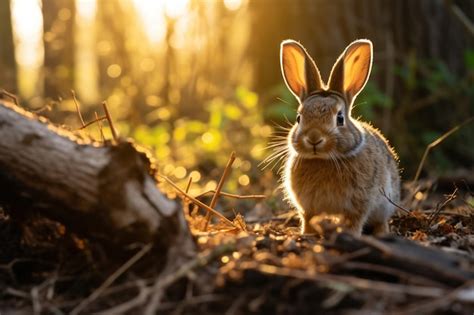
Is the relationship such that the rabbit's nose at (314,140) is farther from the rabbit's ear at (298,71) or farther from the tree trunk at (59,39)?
the tree trunk at (59,39)

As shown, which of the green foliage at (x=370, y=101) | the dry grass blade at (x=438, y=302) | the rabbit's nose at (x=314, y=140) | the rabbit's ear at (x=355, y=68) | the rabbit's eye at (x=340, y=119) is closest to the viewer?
the dry grass blade at (x=438, y=302)

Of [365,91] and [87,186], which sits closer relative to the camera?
[87,186]

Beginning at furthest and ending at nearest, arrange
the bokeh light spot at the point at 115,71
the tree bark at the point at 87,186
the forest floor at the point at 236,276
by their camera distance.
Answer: the bokeh light spot at the point at 115,71, the tree bark at the point at 87,186, the forest floor at the point at 236,276

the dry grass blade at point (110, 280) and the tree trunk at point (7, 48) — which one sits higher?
the tree trunk at point (7, 48)

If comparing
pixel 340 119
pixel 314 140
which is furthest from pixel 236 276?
pixel 340 119

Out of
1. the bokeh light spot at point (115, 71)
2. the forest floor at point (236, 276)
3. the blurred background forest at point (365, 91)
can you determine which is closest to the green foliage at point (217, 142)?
the blurred background forest at point (365, 91)

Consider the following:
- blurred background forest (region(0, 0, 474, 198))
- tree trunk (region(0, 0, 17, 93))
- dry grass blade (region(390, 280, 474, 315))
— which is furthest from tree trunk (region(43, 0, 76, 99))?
dry grass blade (region(390, 280, 474, 315))

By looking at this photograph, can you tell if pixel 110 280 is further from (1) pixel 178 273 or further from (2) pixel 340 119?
(2) pixel 340 119

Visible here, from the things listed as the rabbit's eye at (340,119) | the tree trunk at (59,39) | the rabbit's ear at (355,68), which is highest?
the tree trunk at (59,39)
